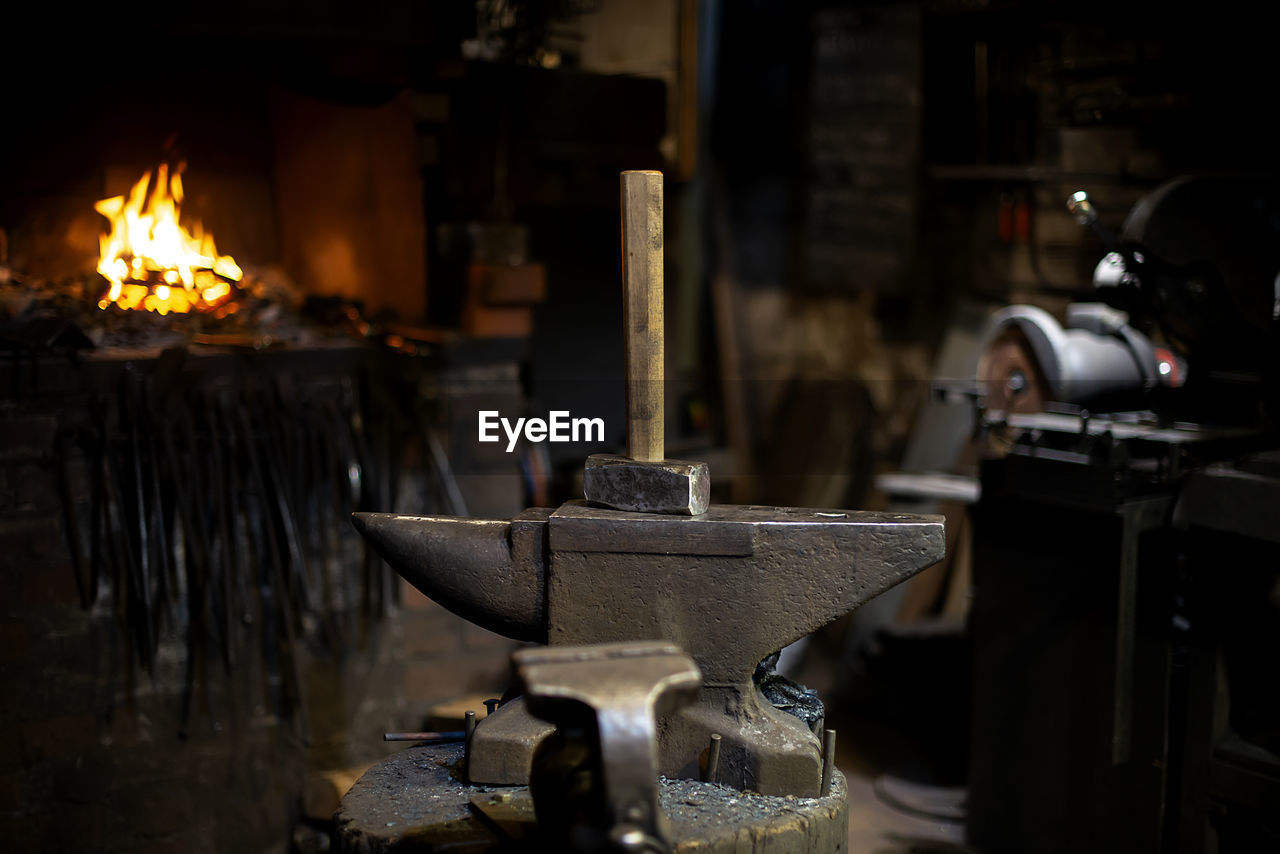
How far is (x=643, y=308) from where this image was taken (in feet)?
5.20

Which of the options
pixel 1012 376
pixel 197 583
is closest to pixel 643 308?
pixel 197 583

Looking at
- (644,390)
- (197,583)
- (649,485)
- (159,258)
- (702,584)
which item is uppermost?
(159,258)

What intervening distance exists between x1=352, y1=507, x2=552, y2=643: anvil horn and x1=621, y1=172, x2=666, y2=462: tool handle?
0.19 m

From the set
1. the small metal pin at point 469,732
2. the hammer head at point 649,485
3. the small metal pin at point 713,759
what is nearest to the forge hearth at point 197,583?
the small metal pin at point 469,732

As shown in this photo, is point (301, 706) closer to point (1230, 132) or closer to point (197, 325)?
point (197, 325)

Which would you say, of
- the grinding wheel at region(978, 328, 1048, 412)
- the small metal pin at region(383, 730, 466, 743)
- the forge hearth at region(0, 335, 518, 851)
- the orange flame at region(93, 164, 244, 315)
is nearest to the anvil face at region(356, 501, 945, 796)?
the small metal pin at region(383, 730, 466, 743)

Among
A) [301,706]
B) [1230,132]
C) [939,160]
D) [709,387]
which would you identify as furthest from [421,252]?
[1230,132]

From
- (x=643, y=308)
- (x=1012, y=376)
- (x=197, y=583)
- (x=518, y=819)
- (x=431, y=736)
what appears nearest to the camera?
(x=518, y=819)

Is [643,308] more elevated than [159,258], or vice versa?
[159,258]

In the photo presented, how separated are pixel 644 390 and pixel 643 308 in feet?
0.39

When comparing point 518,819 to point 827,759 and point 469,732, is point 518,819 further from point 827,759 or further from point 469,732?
point 827,759

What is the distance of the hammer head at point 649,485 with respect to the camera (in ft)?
5.12

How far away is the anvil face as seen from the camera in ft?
5.05

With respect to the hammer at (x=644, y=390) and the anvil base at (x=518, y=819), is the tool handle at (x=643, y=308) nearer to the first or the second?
the hammer at (x=644, y=390)
